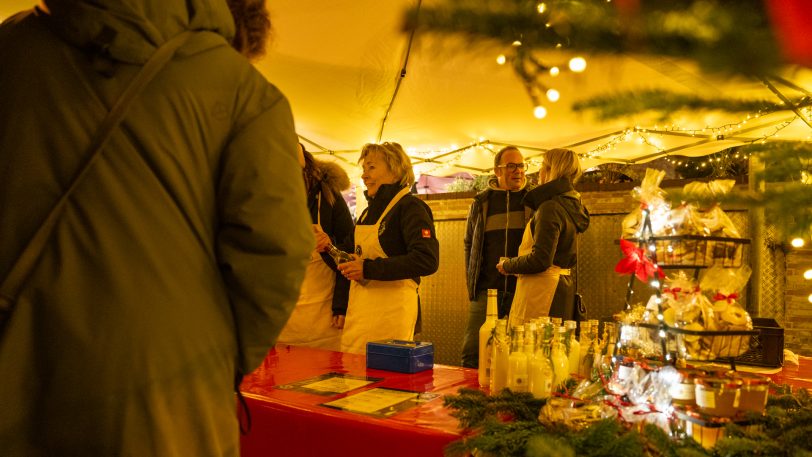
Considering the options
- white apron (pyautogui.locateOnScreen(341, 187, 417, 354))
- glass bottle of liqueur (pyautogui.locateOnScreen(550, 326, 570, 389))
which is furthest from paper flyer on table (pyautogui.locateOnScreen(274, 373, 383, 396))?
white apron (pyautogui.locateOnScreen(341, 187, 417, 354))

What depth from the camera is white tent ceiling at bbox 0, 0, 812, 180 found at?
3.10 meters

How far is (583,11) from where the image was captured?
686 millimetres

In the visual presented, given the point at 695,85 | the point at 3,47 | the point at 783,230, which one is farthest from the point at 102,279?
the point at 783,230

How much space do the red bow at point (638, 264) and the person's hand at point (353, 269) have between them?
1.63 meters

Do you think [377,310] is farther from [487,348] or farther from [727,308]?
[727,308]

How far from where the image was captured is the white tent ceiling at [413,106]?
3.10 meters

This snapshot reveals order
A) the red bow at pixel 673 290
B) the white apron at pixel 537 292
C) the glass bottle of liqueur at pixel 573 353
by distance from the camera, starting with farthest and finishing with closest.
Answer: the white apron at pixel 537 292, the glass bottle of liqueur at pixel 573 353, the red bow at pixel 673 290

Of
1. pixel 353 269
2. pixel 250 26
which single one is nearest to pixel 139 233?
pixel 250 26

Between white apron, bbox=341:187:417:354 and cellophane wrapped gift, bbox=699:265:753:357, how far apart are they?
1849 millimetres

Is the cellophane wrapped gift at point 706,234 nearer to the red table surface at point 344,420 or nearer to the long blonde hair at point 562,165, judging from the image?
the red table surface at point 344,420

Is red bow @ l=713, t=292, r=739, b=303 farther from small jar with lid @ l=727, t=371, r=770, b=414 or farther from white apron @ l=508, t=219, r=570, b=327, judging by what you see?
white apron @ l=508, t=219, r=570, b=327

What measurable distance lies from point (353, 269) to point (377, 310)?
259 mm

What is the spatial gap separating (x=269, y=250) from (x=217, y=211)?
0.49 feet

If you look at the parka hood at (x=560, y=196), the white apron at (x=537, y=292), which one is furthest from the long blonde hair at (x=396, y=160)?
the white apron at (x=537, y=292)
